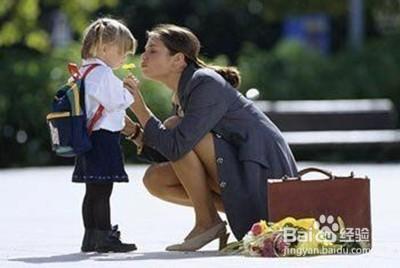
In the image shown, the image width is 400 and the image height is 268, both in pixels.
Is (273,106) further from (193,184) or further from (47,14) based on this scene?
(47,14)

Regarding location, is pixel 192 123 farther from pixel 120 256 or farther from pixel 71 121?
pixel 120 256

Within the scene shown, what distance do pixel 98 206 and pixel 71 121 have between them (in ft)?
1.84

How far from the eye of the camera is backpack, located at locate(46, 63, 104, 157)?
8320 mm

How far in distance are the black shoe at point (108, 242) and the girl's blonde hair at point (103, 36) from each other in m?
1.04

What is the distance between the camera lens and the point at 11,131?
19.6 metres

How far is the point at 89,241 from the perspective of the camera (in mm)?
8648

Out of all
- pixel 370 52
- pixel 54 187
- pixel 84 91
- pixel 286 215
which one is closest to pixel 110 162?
pixel 84 91

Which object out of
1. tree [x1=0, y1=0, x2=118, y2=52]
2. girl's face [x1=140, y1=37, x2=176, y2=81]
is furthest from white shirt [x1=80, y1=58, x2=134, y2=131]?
tree [x1=0, y1=0, x2=118, y2=52]

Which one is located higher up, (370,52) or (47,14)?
(47,14)

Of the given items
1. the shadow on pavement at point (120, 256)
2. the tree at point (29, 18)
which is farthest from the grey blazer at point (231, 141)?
the tree at point (29, 18)

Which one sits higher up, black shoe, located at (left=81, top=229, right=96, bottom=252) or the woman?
the woman

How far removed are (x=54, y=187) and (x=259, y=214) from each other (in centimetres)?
679

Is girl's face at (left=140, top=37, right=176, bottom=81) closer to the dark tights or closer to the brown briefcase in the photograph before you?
the dark tights

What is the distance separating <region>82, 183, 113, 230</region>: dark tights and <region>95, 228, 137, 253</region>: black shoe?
0.14 ft
